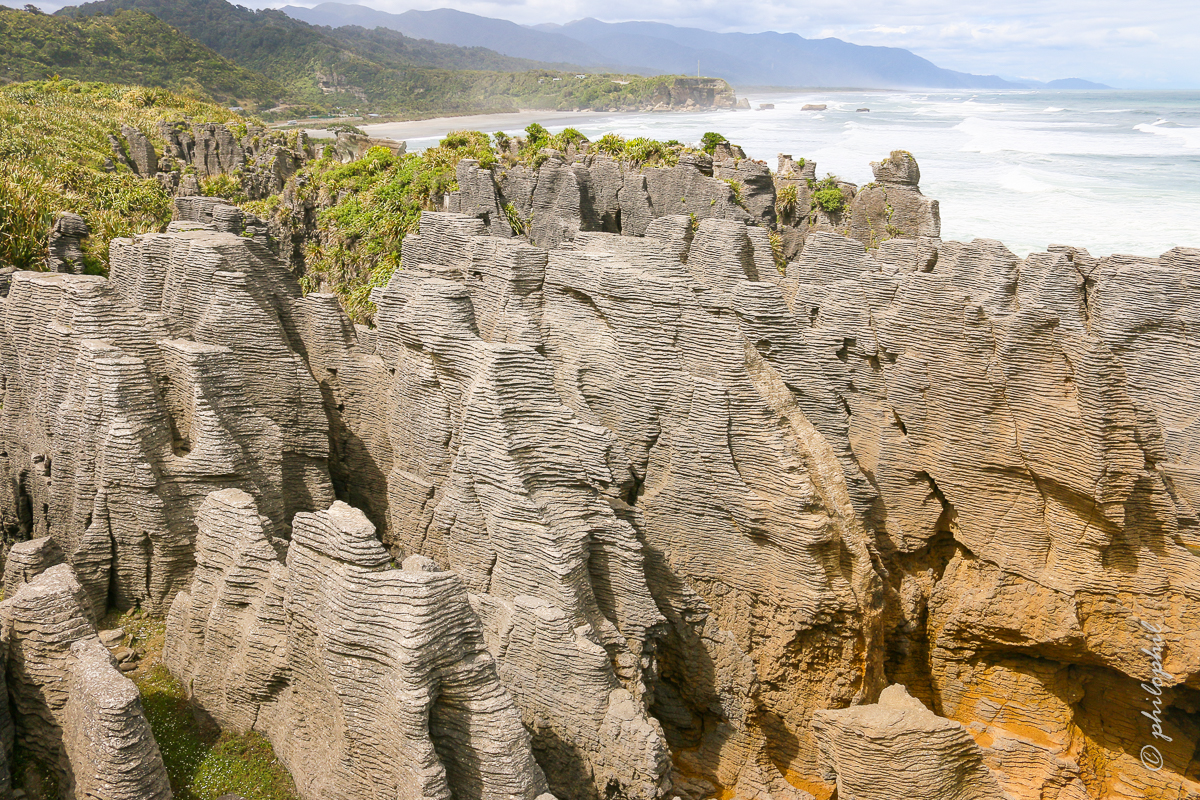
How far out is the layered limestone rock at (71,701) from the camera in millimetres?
6922

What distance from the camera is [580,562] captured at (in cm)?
956

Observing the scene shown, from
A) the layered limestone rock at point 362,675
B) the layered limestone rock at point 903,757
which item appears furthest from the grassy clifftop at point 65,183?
the layered limestone rock at point 903,757

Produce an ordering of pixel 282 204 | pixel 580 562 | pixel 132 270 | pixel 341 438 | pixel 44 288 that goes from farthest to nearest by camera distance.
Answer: pixel 282 204
pixel 341 438
pixel 132 270
pixel 44 288
pixel 580 562

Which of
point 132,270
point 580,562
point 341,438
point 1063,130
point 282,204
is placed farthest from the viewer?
point 1063,130

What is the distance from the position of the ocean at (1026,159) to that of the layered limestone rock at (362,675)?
118ft

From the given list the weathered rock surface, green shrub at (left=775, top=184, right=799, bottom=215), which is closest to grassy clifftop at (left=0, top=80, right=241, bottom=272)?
the weathered rock surface

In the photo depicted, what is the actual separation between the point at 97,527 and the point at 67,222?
915 cm

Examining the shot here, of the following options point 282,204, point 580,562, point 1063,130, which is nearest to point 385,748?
point 580,562

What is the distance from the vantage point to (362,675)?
293 inches

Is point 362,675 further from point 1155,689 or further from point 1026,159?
point 1026,159

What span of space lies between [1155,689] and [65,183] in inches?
1132

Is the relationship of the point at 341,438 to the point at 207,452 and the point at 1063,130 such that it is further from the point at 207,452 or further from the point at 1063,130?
the point at 1063,130

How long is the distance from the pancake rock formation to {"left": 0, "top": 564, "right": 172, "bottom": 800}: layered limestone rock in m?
0.15

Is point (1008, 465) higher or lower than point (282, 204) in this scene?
lower
